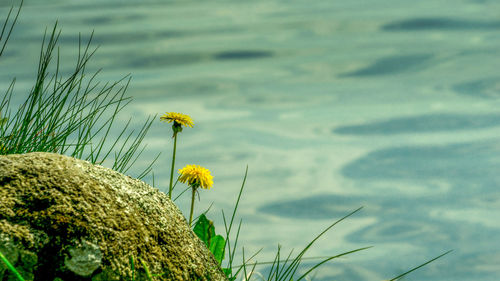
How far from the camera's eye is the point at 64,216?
2143 millimetres

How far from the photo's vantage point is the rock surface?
6.82 feet

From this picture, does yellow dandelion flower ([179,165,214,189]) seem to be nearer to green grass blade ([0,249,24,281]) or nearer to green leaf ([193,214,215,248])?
green leaf ([193,214,215,248])

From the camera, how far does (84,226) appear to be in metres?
2.15

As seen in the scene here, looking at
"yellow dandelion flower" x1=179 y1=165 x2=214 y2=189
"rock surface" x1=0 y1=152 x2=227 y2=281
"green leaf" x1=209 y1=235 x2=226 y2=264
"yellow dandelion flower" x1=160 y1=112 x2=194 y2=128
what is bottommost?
"rock surface" x1=0 y1=152 x2=227 y2=281

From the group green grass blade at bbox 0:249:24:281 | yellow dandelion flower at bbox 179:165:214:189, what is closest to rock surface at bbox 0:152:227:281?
green grass blade at bbox 0:249:24:281

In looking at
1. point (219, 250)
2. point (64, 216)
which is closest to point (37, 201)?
point (64, 216)

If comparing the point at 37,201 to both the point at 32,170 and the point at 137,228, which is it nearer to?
the point at 32,170

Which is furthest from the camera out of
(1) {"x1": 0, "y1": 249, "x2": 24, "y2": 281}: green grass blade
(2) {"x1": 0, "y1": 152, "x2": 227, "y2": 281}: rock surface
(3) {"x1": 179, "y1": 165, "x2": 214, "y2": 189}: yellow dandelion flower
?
(3) {"x1": 179, "y1": 165, "x2": 214, "y2": 189}: yellow dandelion flower

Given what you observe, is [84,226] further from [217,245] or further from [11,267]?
[217,245]

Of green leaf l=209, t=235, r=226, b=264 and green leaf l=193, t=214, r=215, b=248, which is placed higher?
green leaf l=193, t=214, r=215, b=248

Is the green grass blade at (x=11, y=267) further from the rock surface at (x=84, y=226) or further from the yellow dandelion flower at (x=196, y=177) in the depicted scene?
the yellow dandelion flower at (x=196, y=177)

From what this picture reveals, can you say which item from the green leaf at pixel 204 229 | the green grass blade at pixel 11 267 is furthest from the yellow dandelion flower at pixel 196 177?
the green grass blade at pixel 11 267

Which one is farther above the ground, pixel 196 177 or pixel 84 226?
pixel 196 177

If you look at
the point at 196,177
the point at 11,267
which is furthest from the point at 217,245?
the point at 11,267
